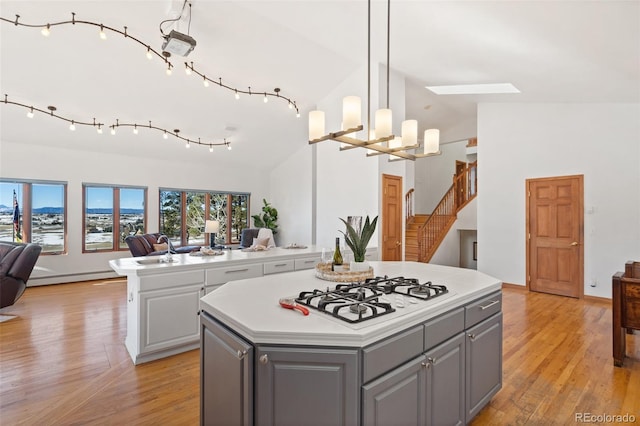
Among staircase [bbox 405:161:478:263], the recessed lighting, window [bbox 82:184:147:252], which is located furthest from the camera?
staircase [bbox 405:161:478:263]

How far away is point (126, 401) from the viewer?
2.41 metres

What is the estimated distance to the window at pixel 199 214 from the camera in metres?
7.96

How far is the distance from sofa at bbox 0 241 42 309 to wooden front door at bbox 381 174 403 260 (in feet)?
17.5

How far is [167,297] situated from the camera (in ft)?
9.98

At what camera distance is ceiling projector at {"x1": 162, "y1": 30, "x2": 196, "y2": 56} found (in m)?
3.50

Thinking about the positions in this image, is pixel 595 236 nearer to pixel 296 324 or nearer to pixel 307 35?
pixel 307 35

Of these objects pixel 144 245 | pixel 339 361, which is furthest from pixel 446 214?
pixel 339 361

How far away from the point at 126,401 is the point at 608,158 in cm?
694

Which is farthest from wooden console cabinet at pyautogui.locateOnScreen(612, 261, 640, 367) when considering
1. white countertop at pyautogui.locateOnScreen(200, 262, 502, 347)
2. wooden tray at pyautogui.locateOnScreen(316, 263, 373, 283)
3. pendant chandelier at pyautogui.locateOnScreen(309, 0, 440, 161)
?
wooden tray at pyautogui.locateOnScreen(316, 263, 373, 283)

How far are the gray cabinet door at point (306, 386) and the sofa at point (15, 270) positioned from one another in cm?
513

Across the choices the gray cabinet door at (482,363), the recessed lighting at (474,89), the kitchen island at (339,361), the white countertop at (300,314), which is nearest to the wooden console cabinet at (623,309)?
the gray cabinet door at (482,363)

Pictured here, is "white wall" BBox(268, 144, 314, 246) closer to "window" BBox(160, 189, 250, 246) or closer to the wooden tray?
"window" BBox(160, 189, 250, 246)

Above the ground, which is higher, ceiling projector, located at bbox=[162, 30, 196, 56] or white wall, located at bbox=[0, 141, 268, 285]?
ceiling projector, located at bbox=[162, 30, 196, 56]

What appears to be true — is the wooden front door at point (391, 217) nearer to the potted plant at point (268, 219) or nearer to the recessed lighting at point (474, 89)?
the recessed lighting at point (474, 89)
